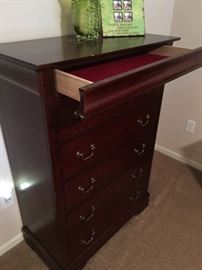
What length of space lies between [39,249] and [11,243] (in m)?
0.21

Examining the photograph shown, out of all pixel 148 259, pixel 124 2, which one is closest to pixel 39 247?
pixel 148 259

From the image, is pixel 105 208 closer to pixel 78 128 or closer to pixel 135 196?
pixel 135 196

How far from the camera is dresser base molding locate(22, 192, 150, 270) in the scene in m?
1.25

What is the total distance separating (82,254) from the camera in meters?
1.26

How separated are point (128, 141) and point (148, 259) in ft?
2.37

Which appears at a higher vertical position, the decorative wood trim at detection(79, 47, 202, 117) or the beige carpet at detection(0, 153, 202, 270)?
the decorative wood trim at detection(79, 47, 202, 117)

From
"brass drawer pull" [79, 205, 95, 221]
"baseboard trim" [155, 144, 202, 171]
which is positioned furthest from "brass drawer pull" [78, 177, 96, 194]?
"baseboard trim" [155, 144, 202, 171]

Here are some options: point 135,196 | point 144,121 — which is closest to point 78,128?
point 144,121

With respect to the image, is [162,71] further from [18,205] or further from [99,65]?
→ [18,205]

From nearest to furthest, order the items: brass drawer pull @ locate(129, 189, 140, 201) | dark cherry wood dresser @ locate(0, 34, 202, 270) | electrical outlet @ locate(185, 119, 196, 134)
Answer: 1. dark cherry wood dresser @ locate(0, 34, 202, 270)
2. brass drawer pull @ locate(129, 189, 140, 201)
3. electrical outlet @ locate(185, 119, 196, 134)

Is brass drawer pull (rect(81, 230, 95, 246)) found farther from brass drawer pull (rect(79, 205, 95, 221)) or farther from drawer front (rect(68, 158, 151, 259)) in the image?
brass drawer pull (rect(79, 205, 95, 221))

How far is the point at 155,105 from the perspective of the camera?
1.28m

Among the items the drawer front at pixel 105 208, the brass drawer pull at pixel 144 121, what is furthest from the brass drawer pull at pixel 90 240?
the brass drawer pull at pixel 144 121

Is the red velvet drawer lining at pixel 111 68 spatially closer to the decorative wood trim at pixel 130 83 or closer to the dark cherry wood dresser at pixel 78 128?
the dark cherry wood dresser at pixel 78 128
